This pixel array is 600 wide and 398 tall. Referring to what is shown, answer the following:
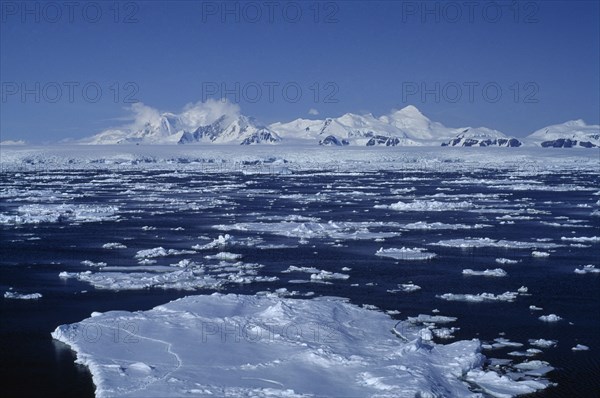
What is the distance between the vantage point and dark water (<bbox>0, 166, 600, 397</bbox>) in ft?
43.1

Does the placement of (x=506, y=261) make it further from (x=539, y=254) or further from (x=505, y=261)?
(x=539, y=254)

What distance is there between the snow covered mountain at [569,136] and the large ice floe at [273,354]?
154m

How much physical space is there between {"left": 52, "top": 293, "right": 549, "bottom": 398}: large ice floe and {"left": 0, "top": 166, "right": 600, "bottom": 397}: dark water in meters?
0.68

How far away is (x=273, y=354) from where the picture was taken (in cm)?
1282

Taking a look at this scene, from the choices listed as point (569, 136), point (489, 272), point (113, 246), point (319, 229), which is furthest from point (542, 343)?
point (569, 136)

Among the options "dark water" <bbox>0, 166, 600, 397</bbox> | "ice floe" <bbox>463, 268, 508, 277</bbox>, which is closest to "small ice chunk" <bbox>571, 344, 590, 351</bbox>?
"dark water" <bbox>0, 166, 600, 397</bbox>

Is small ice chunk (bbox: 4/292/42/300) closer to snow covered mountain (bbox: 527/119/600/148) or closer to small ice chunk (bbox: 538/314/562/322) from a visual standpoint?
small ice chunk (bbox: 538/314/562/322)

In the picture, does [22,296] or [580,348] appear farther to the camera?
[22,296]

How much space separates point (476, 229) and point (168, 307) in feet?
56.4

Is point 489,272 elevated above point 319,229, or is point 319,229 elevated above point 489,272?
point 319,229

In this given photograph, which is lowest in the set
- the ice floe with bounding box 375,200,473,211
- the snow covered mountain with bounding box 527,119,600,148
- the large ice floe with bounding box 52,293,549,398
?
the large ice floe with bounding box 52,293,549,398

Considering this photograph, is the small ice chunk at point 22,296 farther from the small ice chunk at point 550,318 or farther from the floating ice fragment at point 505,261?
the floating ice fragment at point 505,261

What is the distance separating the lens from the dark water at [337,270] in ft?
43.1

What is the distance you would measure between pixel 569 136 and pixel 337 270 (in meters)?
156
